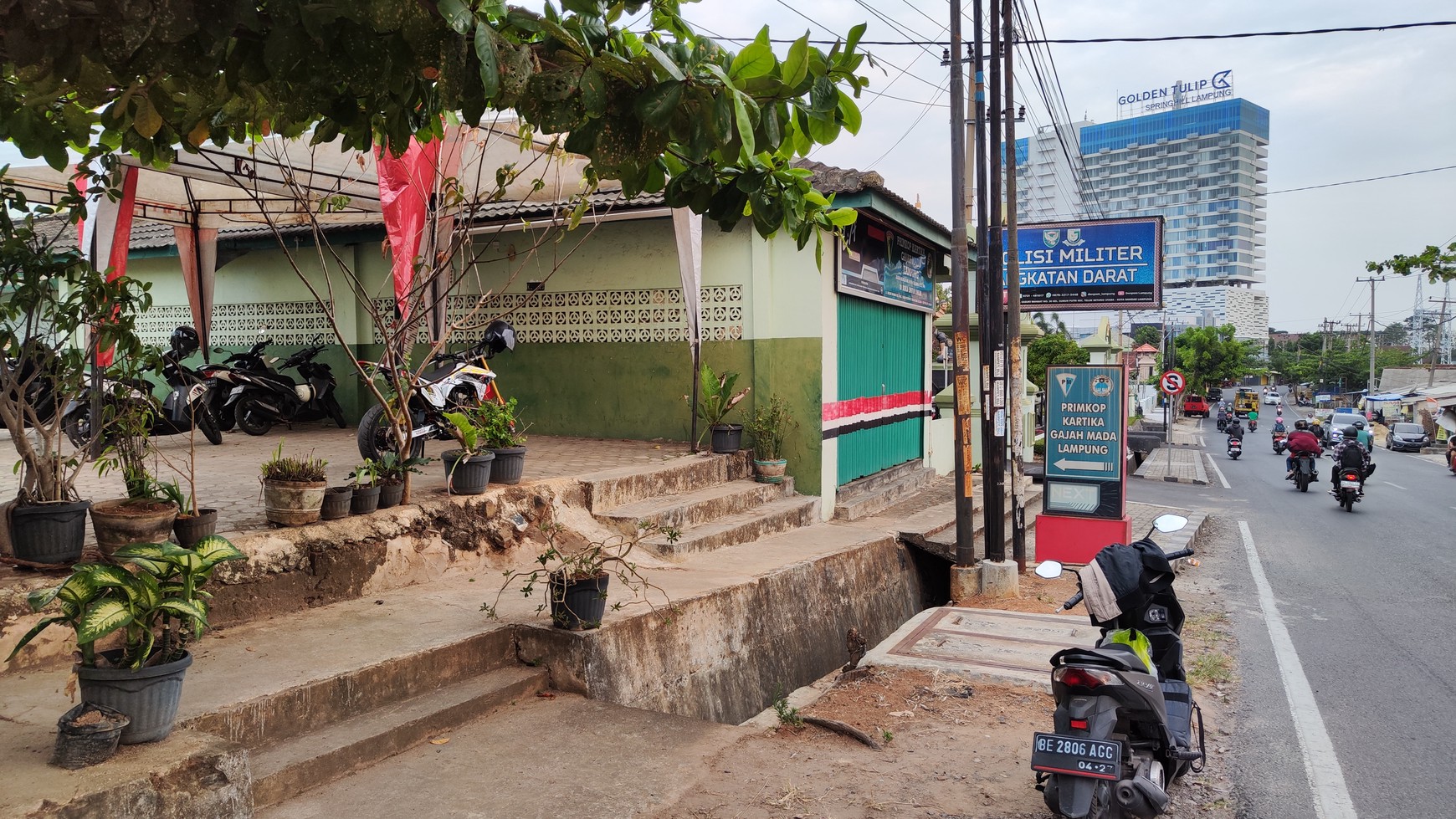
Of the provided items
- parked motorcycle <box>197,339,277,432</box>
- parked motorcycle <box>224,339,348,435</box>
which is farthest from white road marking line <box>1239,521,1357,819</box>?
parked motorcycle <box>197,339,277,432</box>

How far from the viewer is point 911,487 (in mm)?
13539

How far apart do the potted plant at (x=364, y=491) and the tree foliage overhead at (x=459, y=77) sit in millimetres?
2926

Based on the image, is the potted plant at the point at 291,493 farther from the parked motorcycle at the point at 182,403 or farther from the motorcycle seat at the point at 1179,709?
the motorcycle seat at the point at 1179,709

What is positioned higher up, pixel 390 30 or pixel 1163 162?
pixel 1163 162

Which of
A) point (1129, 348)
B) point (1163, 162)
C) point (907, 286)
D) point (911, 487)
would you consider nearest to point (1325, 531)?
point (911, 487)

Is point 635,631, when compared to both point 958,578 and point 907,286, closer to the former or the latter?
point 958,578

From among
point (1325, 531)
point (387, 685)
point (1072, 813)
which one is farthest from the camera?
point (1325, 531)

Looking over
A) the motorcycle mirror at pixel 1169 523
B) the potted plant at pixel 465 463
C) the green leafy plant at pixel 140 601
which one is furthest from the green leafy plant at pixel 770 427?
the green leafy plant at pixel 140 601

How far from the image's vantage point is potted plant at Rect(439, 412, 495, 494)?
6.86 metres

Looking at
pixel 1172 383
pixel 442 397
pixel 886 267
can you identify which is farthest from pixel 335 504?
pixel 1172 383

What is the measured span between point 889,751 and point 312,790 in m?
→ 2.68

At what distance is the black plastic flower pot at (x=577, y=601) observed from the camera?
5.12 metres

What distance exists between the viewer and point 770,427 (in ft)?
33.7

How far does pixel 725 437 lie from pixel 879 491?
297cm
